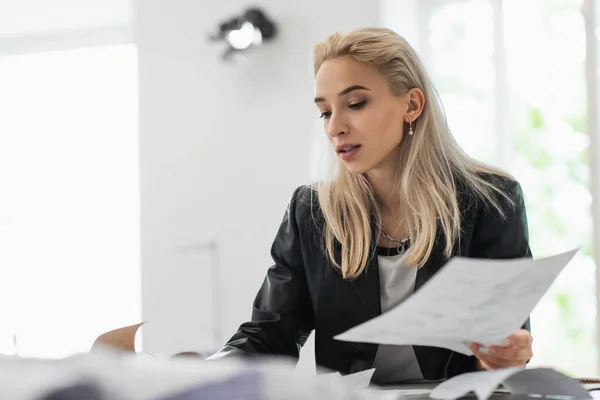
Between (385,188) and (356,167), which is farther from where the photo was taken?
(385,188)

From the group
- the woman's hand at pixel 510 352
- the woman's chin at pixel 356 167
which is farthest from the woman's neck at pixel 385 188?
the woman's hand at pixel 510 352

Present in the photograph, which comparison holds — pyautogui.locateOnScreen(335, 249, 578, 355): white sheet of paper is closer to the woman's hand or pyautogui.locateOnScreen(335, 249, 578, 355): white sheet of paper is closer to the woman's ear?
the woman's hand

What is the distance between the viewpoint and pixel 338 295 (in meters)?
1.59

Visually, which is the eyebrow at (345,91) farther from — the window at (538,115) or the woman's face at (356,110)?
the window at (538,115)

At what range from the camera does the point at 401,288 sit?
158 centimetres

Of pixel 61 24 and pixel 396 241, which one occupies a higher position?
pixel 61 24

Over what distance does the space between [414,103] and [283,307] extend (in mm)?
539

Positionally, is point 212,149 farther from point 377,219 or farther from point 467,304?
point 467,304

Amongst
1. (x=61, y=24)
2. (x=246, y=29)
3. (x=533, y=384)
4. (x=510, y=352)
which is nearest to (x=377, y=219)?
(x=510, y=352)

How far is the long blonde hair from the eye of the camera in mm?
1591

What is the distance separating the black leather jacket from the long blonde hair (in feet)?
0.08

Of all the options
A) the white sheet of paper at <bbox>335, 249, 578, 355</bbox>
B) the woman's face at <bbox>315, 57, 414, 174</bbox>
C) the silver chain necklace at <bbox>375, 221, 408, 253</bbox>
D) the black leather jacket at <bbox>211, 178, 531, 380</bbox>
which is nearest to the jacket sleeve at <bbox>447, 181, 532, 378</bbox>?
the black leather jacket at <bbox>211, 178, 531, 380</bbox>

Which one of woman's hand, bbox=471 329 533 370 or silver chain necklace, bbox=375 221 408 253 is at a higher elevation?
silver chain necklace, bbox=375 221 408 253

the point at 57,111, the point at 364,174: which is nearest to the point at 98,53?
the point at 57,111
